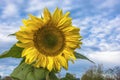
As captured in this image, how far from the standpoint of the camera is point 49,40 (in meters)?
3.35

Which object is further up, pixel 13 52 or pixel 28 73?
pixel 13 52

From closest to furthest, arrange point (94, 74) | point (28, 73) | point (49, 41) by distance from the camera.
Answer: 1. point (28, 73)
2. point (49, 41)
3. point (94, 74)

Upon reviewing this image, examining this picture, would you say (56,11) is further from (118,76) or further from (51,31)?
(118,76)

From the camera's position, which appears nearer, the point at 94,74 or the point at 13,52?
the point at 13,52

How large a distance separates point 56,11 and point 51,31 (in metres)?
0.19

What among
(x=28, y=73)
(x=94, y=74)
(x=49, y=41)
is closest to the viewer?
(x=28, y=73)

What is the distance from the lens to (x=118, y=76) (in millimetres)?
36625

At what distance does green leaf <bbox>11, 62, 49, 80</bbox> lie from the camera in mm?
3162

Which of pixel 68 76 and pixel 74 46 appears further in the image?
pixel 68 76

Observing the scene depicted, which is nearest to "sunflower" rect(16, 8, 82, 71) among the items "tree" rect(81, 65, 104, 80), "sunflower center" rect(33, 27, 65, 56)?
"sunflower center" rect(33, 27, 65, 56)

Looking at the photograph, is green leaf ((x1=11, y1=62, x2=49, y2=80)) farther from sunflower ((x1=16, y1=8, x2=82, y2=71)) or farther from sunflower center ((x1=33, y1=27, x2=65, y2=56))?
sunflower center ((x1=33, y1=27, x2=65, y2=56))

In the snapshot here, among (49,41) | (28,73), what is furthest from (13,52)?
(49,41)

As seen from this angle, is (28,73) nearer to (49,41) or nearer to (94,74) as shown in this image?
(49,41)

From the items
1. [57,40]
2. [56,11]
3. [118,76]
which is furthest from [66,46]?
[118,76]
